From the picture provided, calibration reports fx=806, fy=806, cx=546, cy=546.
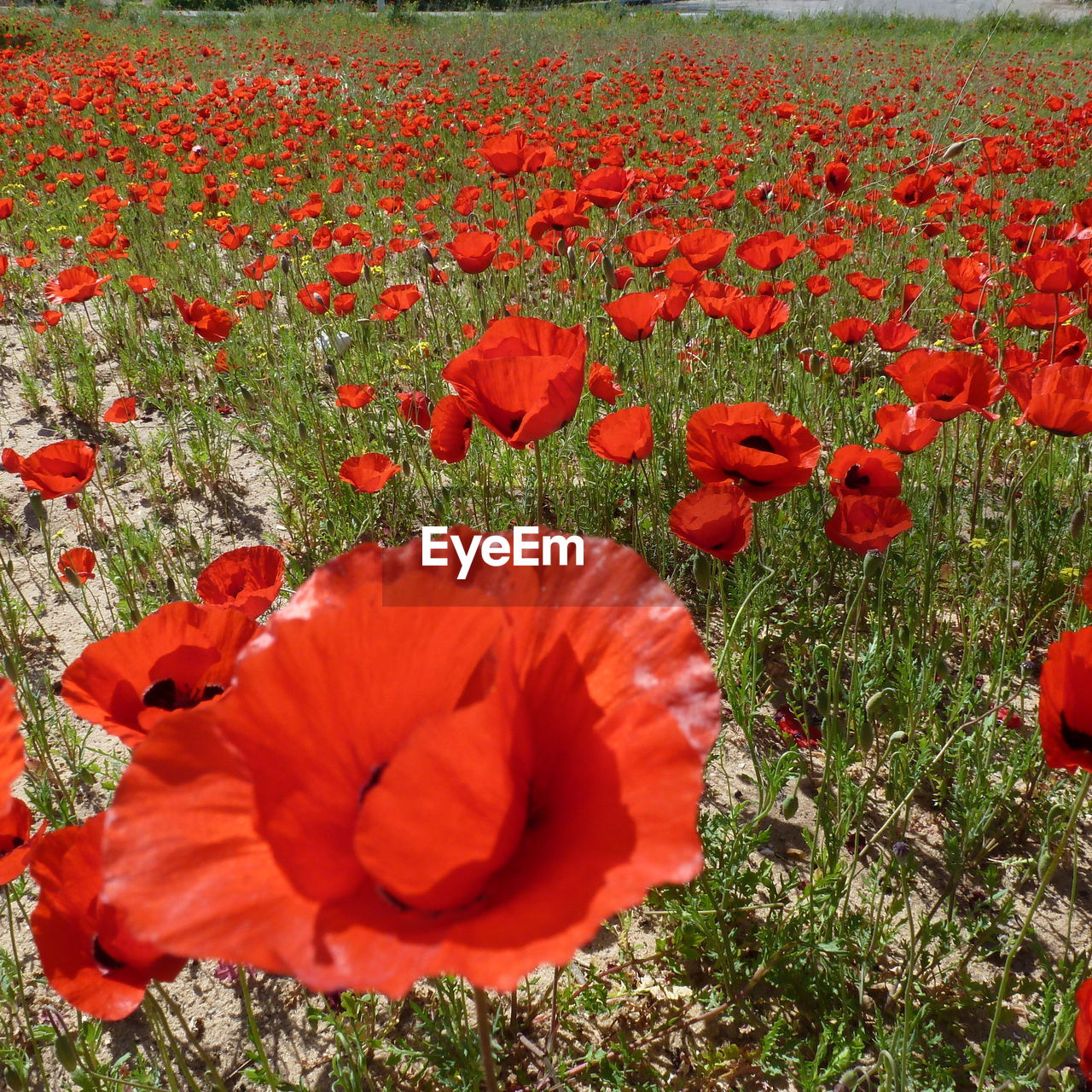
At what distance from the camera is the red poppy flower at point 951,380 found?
225cm

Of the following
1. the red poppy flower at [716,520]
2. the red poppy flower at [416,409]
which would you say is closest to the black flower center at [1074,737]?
the red poppy flower at [716,520]

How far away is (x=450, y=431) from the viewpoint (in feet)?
7.55

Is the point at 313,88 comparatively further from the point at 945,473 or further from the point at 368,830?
the point at 368,830

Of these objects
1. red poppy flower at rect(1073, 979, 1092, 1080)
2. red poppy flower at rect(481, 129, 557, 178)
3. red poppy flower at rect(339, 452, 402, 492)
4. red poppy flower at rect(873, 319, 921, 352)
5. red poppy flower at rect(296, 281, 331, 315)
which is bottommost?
red poppy flower at rect(1073, 979, 1092, 1080)

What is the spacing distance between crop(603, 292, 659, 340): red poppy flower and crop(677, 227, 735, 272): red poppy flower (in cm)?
66

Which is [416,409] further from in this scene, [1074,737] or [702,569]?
[1074,737]

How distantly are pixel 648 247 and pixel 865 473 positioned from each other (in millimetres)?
1794

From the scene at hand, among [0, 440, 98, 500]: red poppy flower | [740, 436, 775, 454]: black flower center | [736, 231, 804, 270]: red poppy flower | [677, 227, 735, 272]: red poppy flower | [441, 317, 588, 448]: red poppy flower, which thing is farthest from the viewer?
[736, 231, 804, 270]: red poppy flower

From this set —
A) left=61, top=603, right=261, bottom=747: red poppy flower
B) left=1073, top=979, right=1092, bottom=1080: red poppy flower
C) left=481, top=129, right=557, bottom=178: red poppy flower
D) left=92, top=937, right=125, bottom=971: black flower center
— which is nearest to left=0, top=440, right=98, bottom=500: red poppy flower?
left=61, top=603, right=261, bottom=747: red poppy flower

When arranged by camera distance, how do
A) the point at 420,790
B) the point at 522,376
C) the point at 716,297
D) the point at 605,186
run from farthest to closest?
the point at 605,186
the point at 716,297
the point at 522,376
the point at 420,790

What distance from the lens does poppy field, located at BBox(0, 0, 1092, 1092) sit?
1.91ft

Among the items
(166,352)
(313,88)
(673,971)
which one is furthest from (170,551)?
(313,88)

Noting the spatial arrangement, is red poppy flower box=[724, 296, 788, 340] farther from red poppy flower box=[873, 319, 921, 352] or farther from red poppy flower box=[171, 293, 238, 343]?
red poppy flower box=[171, 293, 238, 343]

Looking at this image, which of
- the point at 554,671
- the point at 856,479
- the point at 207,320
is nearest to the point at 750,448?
the point at 856,479
